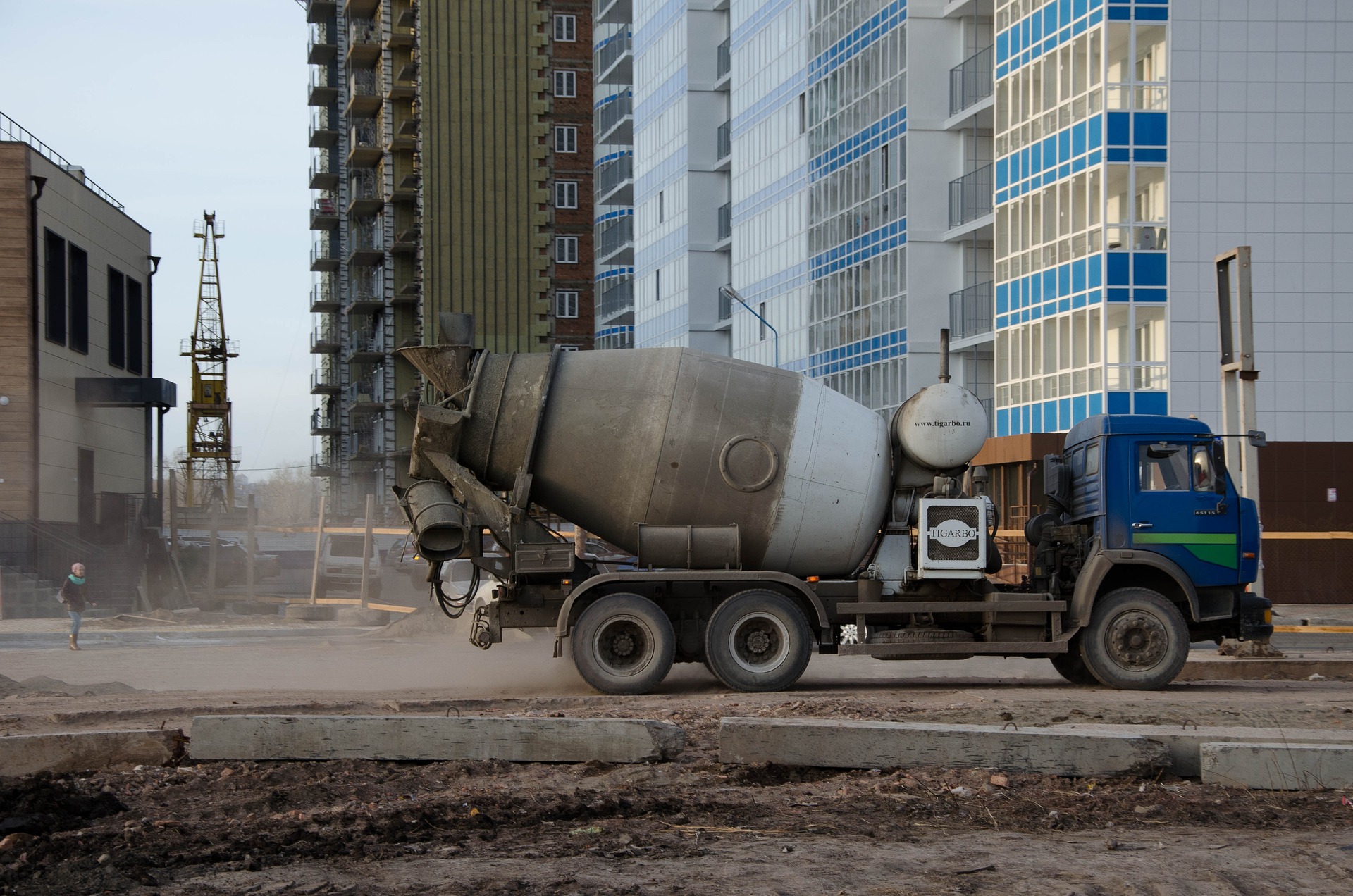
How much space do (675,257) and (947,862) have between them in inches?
2342

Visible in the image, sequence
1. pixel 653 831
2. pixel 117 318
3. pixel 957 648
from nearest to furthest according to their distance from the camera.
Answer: pixel 653 831 < pixel 957 648 < pixel 117 318

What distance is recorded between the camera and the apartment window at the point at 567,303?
82.4 metres

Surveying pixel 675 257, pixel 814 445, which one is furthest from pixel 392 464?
pixel 814 445

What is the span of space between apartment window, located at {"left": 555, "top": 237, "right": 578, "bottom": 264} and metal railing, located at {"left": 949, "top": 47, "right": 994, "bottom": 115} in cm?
4080

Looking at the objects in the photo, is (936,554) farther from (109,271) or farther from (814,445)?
(109,271)

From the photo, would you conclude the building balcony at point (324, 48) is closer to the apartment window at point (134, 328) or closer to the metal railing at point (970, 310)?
the apartment window at point (134, 328)

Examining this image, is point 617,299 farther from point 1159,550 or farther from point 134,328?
point 1159,550

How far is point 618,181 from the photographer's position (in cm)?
7956

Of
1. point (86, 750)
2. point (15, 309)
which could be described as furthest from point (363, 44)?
point (86, 750)

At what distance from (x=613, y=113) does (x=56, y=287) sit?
43.0m

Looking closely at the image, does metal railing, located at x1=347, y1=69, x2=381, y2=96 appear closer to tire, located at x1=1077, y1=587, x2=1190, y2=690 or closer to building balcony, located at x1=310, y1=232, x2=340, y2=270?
building balcony, located at x1=310, y1=232, x2=340, y2=270

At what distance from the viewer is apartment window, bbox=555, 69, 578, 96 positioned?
8488cm

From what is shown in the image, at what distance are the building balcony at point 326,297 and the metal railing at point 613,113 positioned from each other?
25.8 meters

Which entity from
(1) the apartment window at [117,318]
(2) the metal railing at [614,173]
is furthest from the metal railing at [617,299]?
(1) the apartment window at [117,318]
